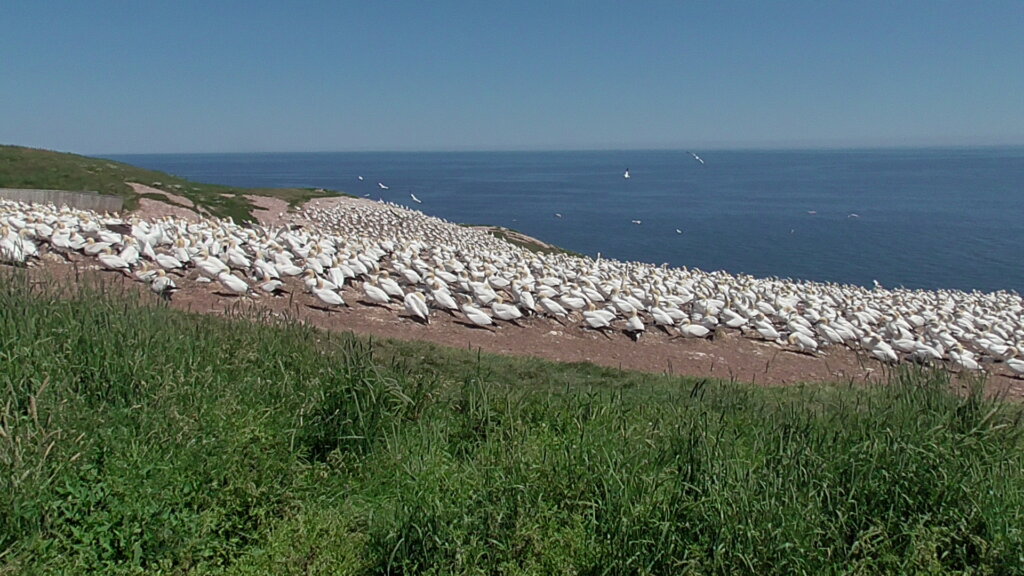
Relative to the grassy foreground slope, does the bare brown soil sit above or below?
below

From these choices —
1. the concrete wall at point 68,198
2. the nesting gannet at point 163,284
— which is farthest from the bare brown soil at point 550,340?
the concrete wall at point 68,198

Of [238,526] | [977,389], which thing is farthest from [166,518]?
[977,389]

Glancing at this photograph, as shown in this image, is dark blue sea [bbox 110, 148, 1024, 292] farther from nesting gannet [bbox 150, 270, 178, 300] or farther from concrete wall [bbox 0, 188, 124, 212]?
nesting gannet [bbox 150, 270, 178, 300]

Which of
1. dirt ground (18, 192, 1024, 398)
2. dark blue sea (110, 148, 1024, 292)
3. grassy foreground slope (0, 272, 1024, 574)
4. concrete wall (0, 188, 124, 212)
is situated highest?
concrete wall (0, 188, 124, 212)

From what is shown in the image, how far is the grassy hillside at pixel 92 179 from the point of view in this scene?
32.4 meters

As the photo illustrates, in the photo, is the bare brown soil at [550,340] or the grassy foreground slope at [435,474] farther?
the bare brown soil at [550,340]

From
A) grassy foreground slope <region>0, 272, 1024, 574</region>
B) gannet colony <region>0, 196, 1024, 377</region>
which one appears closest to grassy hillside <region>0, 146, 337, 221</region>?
gannet colony <region>0, 196, 1024, 377</region>

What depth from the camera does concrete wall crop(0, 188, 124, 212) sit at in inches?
957

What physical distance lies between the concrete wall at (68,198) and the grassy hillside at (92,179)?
1679 mm

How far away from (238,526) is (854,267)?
48.4 m

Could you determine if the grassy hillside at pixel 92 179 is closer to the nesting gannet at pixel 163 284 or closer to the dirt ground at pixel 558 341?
the nesting gannet at pixel 163 284

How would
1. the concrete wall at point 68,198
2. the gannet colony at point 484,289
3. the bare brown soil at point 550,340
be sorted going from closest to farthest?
the bare brown soil at point 550,340
the gannet colony at point 484,289
the concrete wall at point 68,198

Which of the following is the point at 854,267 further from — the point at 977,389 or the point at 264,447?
the point at 264,447

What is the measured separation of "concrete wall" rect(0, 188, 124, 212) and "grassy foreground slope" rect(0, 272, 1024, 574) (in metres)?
21.0
